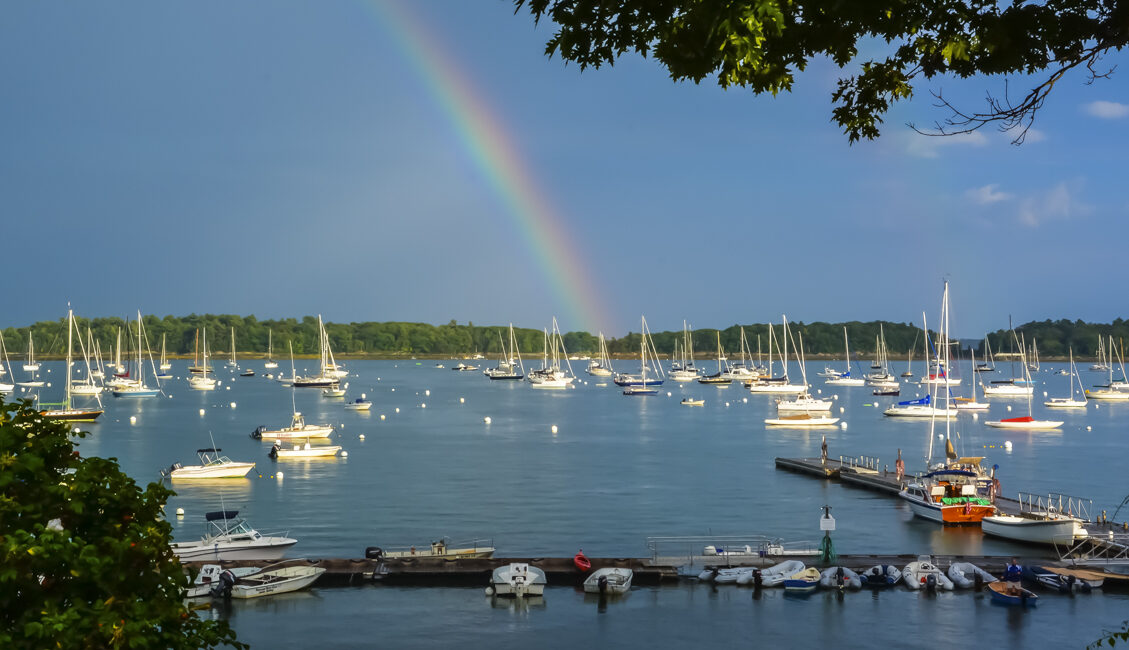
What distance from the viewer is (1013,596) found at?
38875 mm

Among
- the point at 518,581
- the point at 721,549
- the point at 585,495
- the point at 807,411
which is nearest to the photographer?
the point at 518,581

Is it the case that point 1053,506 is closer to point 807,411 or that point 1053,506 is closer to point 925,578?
point 925,578

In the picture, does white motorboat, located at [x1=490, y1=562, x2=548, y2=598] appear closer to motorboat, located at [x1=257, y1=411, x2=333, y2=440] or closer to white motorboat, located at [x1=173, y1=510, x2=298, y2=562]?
white motorboat, located at [x1=173, y1=510, x2=298, y2=562]

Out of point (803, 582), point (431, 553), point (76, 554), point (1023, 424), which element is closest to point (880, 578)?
point (803, 582)

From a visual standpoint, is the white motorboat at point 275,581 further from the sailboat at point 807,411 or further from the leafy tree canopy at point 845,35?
the sailboat at point 807,411

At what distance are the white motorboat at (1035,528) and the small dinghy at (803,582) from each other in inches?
582

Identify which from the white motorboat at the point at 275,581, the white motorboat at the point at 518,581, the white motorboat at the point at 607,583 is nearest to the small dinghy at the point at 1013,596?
the white motorboat at the point at 607,583

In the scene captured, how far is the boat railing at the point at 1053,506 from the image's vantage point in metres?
51.7

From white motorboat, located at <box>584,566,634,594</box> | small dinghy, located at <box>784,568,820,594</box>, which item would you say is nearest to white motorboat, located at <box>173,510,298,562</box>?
white motorboat, located at <box>584,566,634,594</box>

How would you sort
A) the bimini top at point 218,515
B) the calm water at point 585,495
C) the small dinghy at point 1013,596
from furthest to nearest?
the bimini top at point 218,515 → the small dinghy at point 1013,596 → the calm water at point 585,495

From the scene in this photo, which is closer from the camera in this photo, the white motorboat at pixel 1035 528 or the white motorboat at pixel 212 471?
the white motorboat at pixel 1035 528

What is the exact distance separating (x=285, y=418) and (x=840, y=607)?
107 meters

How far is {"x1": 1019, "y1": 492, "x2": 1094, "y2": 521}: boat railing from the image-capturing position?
51.7 meters

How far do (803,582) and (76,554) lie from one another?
34766 millimetres
